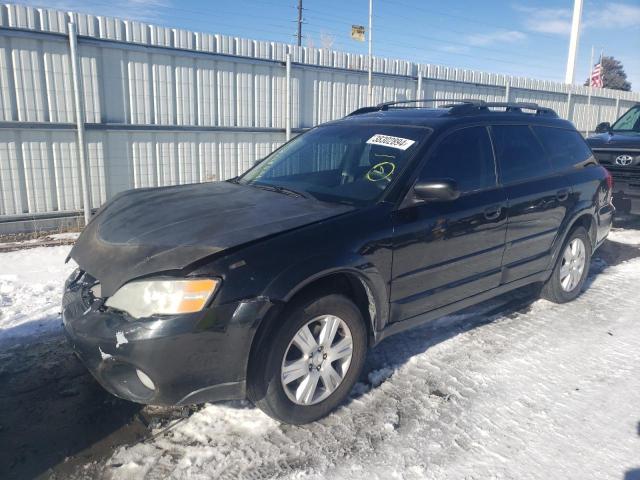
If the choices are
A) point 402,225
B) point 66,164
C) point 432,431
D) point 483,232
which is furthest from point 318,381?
point 66,164

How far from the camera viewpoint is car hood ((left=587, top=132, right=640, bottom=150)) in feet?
27.4

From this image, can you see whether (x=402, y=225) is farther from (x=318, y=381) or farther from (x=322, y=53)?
(x=322, y=53)

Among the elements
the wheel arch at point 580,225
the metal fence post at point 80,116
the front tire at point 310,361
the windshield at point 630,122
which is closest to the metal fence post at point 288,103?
the metal fence post at point 80,116

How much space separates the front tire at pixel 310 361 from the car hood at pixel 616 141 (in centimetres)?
735

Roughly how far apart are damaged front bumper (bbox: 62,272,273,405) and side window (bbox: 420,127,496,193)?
1.69 meters

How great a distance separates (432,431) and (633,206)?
7061 millimetres

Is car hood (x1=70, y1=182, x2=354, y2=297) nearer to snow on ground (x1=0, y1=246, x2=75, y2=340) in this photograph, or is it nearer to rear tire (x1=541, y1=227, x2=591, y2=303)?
snow on ground (x1=0, y1=246, x2=75, y2=340)

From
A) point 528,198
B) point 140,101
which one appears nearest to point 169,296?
point 528,198

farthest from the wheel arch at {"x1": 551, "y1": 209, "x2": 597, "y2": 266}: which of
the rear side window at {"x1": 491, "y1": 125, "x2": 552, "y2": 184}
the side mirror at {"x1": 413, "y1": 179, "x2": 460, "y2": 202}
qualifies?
the side mirror at {"x1": 413, "y1": 179, "x2": 460, "y2": 202}

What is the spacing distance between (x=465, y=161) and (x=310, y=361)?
76.5 inches

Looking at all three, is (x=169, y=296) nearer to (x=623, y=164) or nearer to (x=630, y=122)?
(x=623, y=164)

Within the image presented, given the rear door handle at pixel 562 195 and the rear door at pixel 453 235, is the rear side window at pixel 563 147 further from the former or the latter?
the rear door at pixel 453 235

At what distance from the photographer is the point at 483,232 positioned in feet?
12.5

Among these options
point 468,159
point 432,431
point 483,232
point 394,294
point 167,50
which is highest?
point 167,50
